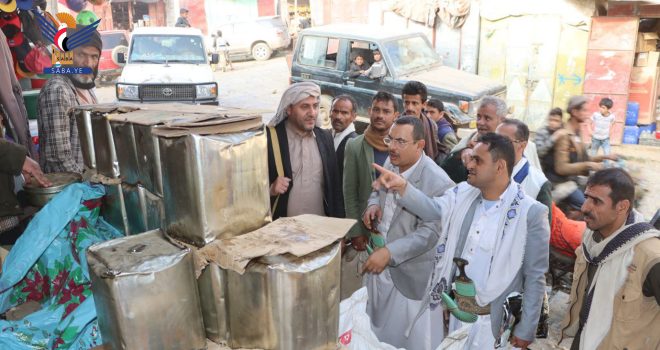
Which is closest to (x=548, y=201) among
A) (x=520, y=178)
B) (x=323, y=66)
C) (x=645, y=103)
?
(x=520, y=178)

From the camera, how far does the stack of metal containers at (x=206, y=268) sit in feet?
6.11

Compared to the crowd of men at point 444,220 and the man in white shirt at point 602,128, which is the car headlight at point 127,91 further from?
the man in white shirt at point 602,128

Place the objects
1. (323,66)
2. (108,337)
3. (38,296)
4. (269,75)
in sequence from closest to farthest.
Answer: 1. (108,337)
2. (38,296)
3. (323,66)
4. (269,75)

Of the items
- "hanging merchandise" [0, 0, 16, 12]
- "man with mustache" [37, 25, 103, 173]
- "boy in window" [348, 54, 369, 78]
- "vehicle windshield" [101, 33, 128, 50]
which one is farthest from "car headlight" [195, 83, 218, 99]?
"vehicle windshield" [101, 33, 128, 50]

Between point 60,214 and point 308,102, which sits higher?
point 308,102

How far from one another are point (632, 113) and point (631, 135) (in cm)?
42

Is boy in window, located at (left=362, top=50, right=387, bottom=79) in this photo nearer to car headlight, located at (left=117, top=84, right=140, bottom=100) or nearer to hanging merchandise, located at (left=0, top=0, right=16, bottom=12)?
car headlight, located at (left=117, top=84, right=140, bottom=100)

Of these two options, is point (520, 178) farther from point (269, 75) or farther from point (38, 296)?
point (269, 75)

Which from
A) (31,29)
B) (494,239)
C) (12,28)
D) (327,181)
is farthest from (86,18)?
(494,239)

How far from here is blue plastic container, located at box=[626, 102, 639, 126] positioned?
10127 millimetres

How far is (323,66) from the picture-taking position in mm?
9625

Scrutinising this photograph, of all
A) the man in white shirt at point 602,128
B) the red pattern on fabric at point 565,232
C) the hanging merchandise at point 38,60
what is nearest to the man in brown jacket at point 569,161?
the red pattern on fabric at point 565,232

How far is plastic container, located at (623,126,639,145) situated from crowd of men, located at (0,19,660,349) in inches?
291

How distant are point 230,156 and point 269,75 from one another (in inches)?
662
